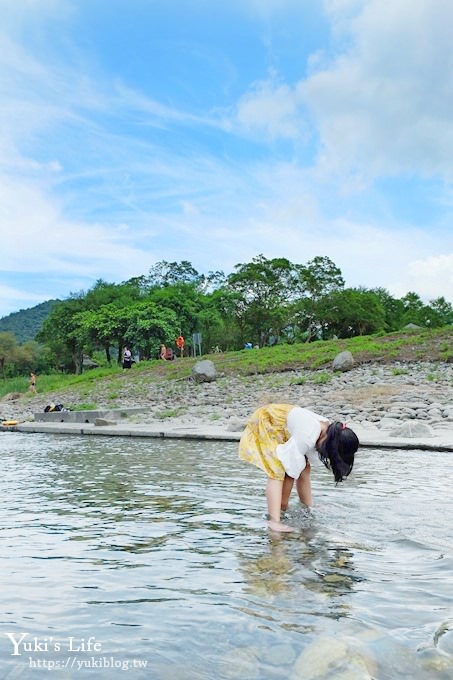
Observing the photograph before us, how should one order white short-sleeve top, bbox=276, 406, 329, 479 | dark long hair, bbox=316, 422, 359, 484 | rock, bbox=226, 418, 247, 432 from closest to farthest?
dark long hair, bbox=316, 422, 359, 484, white short-sleeve top, bbox=276, 406, 329, 479, rock, bbox=226, 418, 247, 432

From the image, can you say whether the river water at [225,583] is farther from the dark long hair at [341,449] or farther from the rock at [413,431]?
the rock at [413,431]

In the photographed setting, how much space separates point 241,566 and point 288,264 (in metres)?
55.0

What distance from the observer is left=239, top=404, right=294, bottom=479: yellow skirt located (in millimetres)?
5395

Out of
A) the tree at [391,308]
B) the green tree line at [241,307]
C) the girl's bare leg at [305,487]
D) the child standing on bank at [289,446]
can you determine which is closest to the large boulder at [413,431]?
the girl's bare leg at [305,487]

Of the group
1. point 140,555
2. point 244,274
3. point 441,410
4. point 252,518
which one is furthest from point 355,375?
point 244,274

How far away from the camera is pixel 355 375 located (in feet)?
76.0

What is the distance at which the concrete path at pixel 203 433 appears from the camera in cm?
1060

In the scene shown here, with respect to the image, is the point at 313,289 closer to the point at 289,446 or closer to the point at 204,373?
the point at 204,373

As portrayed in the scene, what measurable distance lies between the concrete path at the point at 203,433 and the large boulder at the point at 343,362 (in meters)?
9.76

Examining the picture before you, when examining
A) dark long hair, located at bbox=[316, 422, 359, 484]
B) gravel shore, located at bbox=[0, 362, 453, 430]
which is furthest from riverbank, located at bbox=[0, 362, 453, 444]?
dark long hair, located at bbox=[316, 422, 359, 484]

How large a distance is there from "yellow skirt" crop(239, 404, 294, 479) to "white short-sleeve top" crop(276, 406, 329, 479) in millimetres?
108

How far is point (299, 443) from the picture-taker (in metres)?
5.25

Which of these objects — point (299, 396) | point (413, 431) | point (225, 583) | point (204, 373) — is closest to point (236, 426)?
point (413, 431)

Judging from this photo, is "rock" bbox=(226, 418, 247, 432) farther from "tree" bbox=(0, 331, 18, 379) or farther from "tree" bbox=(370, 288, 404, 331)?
"tree" bbox=(0, 331, 18, 379)
